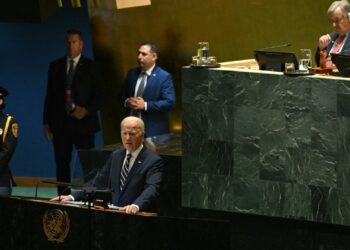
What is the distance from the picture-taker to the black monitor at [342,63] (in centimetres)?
747

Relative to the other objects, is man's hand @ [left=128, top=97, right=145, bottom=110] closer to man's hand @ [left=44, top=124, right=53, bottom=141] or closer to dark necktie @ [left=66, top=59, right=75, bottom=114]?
dark necktie @ [left=66, top=59, right=75, bottom=114]

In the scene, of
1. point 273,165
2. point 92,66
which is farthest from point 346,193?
point 92,66

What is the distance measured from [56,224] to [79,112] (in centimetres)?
293

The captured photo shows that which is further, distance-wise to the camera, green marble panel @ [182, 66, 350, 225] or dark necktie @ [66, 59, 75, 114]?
dark necktie @ [66, 59, 75, 114]

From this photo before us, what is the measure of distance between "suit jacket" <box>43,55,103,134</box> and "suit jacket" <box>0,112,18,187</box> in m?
1.09

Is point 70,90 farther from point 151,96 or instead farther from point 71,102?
point 151,96

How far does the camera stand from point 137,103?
973cm

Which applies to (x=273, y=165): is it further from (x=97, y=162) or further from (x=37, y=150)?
(x=37, y=150)

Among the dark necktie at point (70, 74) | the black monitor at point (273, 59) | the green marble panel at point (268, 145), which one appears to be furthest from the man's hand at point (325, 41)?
the dark necktie at point (70, 74)

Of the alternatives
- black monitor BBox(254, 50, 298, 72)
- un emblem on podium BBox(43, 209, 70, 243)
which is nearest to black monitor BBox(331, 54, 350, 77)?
black monitor BBox(254, 50, 298, 72)

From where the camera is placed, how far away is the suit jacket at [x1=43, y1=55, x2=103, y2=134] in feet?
33.8

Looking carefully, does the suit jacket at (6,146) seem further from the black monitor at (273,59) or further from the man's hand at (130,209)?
the black monitor at (273,59)

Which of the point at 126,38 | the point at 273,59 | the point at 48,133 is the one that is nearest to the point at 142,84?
the point at 48,133

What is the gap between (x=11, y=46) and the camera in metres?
12.1
